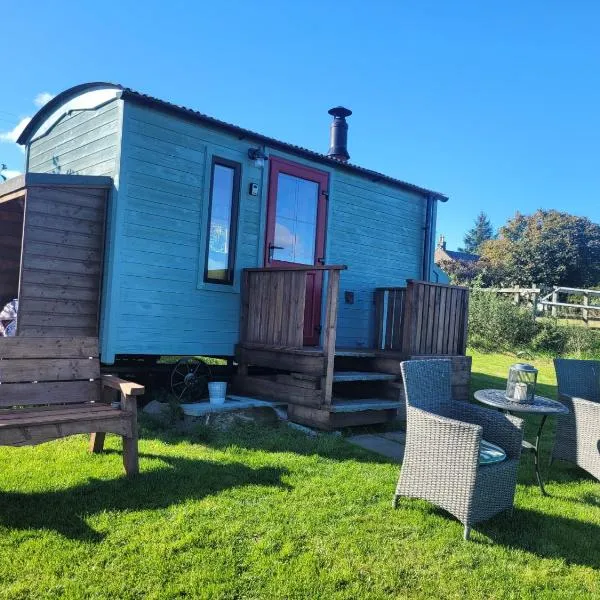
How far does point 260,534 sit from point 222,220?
4093 mm

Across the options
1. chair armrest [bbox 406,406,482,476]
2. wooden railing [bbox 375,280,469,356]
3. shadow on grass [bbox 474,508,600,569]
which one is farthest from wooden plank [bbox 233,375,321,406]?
shadow on grass [bbox 474,508,600,569]

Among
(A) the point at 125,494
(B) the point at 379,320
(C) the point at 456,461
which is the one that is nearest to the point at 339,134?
(B) the point at 379,320

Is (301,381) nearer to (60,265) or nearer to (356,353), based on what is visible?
(356,353)

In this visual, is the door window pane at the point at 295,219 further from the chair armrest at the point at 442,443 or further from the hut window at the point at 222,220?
the chair armrest at the point at 442,443

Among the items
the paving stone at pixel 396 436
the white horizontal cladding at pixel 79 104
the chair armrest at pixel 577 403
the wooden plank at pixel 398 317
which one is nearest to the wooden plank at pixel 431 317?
the wooden plank at pixel 398 317

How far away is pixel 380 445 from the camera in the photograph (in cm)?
497

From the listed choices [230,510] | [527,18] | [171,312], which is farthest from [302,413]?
[527,18]

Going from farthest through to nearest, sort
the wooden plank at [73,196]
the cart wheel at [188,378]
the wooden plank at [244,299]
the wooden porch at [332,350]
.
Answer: the wooden plank at [244,299] → the cart wheel at [188,378] → the wooden porch at [332,350] → the wooden plank at [73,196]

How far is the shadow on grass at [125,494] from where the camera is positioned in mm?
2812

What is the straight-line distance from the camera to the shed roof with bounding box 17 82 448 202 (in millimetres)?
5496

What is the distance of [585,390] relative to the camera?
4.95 meters

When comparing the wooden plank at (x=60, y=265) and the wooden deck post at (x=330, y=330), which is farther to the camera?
the wooden deck post at (x=330, y=330)

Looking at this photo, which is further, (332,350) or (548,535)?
(332,350)

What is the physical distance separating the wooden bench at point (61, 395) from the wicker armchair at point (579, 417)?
3.46 m
